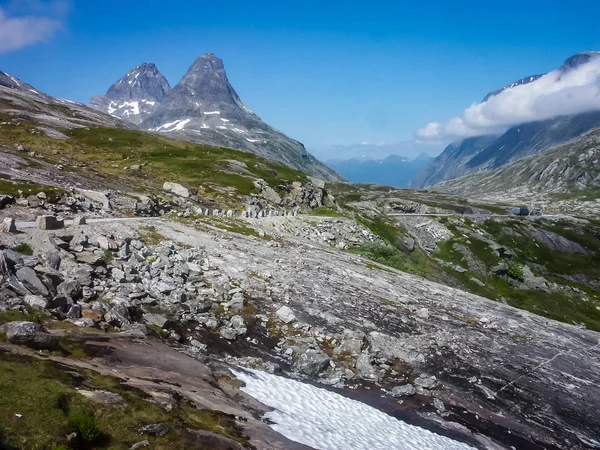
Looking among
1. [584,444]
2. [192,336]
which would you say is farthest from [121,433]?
[584,444]

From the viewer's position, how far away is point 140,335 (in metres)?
22.8

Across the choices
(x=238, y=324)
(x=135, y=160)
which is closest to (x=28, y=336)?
(x=238, y=324)

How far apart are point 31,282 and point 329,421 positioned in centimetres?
1885

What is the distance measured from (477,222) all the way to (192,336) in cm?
14464

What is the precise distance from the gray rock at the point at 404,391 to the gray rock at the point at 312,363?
4914mm

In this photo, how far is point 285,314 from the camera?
1332 inches

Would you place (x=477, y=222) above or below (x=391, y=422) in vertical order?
above

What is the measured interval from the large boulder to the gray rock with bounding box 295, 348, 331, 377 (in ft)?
49.8

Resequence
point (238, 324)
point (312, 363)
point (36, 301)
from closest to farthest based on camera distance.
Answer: point (36, 301), point (312, 363), point (238, 324)

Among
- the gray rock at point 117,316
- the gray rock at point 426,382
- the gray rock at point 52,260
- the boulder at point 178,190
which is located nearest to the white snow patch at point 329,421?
the gray rock at point 426,382

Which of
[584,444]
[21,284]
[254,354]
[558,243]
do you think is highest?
[558,243]

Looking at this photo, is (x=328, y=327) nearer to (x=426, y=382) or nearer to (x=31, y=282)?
(x=426, y=382)

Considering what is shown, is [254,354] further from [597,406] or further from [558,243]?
[558,243]

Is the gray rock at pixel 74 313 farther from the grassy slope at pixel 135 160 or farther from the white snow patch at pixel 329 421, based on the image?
the grassy slope at pixel 135 160
